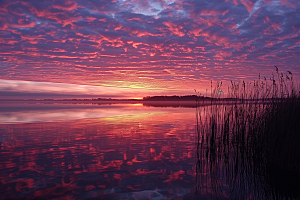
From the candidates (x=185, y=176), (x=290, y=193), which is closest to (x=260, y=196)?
(x=290, y=193)

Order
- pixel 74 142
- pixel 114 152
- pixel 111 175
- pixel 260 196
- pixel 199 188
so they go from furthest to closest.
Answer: pixel 74 142, pixel 114 152, pixel 111 175, pixel 199 188, pixel 260 196

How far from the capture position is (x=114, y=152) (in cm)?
946

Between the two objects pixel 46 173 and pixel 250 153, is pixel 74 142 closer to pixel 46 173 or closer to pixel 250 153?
pixel 46 173

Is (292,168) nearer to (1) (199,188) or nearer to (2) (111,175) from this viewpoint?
(1) (199,188)

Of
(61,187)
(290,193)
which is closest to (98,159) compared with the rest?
(61,187)

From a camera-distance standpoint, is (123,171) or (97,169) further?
(97,169)

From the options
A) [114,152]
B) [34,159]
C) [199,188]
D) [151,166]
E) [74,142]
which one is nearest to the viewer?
[199,188]

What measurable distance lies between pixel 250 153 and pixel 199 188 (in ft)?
11.5

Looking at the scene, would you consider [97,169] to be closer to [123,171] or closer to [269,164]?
[123,171]

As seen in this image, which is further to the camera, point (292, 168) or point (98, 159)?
point (98, 159)

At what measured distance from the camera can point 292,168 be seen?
637cm

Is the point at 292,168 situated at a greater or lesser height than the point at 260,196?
greater

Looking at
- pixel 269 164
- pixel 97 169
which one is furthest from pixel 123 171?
pixel 269 164

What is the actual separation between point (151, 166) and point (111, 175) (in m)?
1.49
